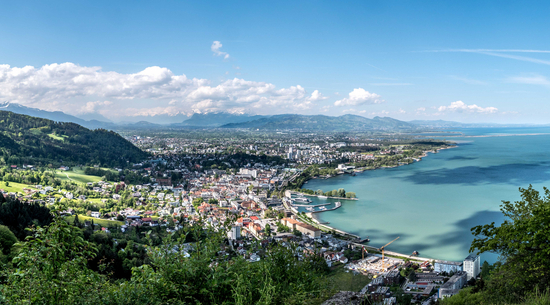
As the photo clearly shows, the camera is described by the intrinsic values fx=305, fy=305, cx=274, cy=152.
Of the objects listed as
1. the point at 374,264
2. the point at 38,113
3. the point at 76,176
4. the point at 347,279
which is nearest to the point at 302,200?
the point at 374,264

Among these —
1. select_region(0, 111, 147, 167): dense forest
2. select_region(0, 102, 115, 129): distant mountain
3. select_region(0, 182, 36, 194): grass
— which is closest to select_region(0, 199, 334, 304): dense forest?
select_region(0, 182, 36, 194): grass

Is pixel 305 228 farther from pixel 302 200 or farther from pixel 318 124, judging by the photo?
pixel 318 124

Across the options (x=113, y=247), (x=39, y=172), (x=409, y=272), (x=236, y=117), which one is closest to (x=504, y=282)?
(x=409, y=272)

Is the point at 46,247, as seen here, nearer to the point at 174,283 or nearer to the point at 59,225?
the point at 59,225

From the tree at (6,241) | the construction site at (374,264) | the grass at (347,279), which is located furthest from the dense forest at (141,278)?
the construction site at (374,264)

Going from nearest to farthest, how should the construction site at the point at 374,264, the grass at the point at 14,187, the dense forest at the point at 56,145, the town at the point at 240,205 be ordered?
the town at the point at 240,205 < the construction site at the point at 374,264 < the grass at the point at 14,187 < the dense forest at the point at 56,145

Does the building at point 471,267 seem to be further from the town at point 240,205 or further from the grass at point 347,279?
the grass at point 347,279

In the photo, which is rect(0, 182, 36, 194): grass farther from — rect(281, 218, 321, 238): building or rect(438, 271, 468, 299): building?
rect(438, 271, 468, 299): building
